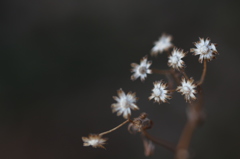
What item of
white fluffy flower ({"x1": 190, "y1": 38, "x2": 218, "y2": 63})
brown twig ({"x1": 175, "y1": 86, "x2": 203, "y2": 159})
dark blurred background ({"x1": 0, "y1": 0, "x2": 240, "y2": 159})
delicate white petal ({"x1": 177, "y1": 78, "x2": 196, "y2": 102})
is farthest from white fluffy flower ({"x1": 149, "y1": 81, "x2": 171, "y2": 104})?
dark blurred background ({"x1": 0, "y1": 0, "x2": 240, "y2": 159})

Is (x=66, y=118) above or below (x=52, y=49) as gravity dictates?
below

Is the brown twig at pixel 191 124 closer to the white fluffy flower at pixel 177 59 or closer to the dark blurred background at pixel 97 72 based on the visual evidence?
the white fluffy flower at pixel 177 59

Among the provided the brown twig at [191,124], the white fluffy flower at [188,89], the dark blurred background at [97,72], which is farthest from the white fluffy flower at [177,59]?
the dark blurred background at [97,72]

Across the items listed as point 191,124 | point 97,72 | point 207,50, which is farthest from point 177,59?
point 97,72

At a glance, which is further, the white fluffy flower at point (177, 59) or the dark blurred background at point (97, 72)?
the dark blurred background at point (97, 72)

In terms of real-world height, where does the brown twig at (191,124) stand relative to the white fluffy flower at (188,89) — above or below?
above

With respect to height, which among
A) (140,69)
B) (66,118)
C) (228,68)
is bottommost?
(140,69)

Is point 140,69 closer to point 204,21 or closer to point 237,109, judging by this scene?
point 237,109

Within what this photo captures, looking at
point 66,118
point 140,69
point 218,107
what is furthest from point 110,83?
point 140,69
